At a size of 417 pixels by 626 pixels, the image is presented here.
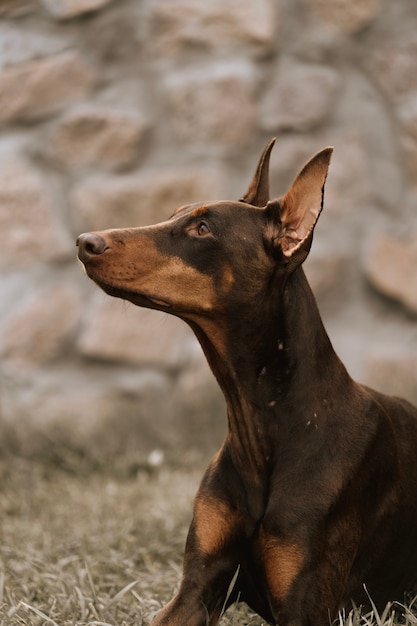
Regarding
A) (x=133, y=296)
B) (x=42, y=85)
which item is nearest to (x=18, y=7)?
(x=42, y=85)

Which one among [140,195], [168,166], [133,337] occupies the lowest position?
[133,337]

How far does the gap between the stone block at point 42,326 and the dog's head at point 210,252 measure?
289 centimetres

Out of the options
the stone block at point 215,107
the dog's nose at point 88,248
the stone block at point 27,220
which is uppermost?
the dog's nose at point 88,248

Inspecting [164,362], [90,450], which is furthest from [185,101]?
[90,450]

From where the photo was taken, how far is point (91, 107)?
5371mm

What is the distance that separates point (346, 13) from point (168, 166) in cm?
121

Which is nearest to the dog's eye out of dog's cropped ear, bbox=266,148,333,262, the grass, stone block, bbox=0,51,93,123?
dog's cropped ear, bbox=266,148,333,262

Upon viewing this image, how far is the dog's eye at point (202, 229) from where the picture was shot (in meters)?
2.46

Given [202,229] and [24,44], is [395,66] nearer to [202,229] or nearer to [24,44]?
[24,44]

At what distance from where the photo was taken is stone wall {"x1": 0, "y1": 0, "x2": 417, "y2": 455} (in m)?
5.12

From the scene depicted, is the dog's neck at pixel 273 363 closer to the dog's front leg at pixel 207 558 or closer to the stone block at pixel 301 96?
the dog's front leg at pixel 207 558

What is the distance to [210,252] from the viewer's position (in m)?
2.45

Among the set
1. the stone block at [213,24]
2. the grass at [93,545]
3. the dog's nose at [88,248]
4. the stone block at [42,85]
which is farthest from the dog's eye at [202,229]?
the stone block at [42,85]

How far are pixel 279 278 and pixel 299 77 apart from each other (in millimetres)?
2991
